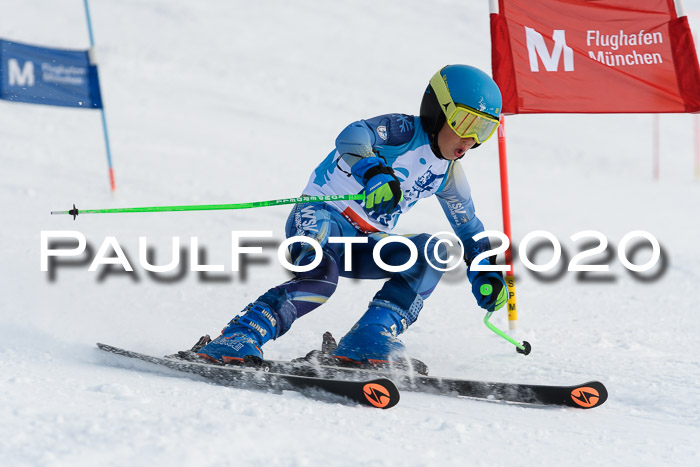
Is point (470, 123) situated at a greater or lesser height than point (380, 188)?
greater

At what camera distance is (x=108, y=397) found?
8.24ft

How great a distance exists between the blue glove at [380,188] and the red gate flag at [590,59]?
1.87m

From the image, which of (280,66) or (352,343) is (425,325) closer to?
(352,343)

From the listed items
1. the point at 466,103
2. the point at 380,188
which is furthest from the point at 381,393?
the point at 466,103

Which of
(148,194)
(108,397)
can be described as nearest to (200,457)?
(108,397)

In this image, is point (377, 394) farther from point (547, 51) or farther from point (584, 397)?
point (547, 51)

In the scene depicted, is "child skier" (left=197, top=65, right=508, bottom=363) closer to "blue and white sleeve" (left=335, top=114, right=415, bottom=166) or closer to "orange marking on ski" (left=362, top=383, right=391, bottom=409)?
"blue and white sleeve" (left=335, top=114, right=415, bottom=166)

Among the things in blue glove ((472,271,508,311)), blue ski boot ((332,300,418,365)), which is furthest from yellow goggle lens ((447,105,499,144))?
blue ski boot ((332,300,418,365))

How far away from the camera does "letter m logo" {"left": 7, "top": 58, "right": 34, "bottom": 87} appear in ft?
27.3

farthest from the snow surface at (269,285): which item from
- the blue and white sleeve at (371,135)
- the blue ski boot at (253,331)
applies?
the blue and white sleeve at (371,135)

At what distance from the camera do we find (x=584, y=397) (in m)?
3.04

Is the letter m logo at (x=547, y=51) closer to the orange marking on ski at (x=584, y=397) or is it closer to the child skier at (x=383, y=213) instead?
the child skier at (x=383, y=213)

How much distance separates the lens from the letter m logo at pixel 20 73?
8.34 metres

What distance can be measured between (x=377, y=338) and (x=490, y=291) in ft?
2.06
